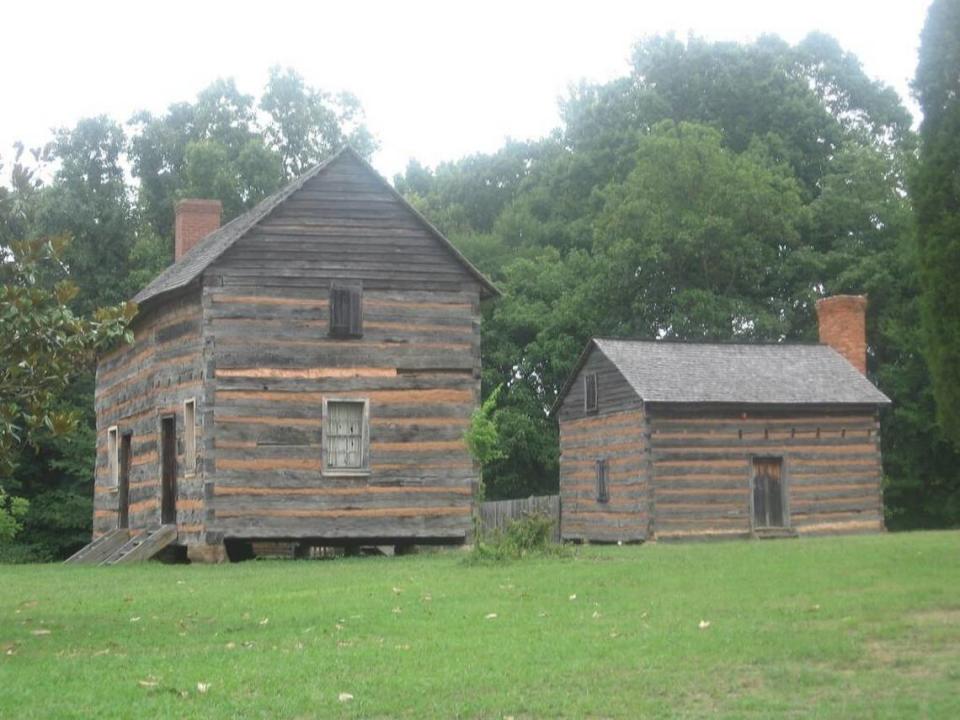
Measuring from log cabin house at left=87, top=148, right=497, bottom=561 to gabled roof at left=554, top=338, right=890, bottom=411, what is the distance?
8.65m

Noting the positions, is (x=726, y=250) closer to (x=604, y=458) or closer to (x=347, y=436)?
(x=604, y=458)

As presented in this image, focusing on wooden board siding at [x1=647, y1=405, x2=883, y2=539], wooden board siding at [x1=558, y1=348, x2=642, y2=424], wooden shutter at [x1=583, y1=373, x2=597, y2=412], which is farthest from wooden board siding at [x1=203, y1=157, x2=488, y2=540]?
wooden shutter at [x1=583, y1=373, x2=597, y2=412]

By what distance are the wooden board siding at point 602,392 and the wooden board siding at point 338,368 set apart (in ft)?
29.5

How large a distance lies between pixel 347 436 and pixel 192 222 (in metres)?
11.3

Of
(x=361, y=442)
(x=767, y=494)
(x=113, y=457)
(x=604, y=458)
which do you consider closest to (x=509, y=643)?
(x=361, y=442)

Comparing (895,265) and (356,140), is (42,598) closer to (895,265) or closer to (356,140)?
(895,265)

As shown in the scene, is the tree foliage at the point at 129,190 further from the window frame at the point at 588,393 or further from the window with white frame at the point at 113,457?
the window frame at the point at 588,393

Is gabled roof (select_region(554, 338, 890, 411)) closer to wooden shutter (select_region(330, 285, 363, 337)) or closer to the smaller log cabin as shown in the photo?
the smaller log cabin

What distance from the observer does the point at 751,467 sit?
123ft

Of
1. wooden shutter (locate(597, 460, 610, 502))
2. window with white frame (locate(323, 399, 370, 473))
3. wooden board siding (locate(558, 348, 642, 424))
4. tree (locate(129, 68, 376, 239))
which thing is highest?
tree (locate(129, 68, 376, 239))

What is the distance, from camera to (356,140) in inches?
2456

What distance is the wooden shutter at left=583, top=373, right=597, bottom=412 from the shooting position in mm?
40281

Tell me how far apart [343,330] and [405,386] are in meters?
1.74

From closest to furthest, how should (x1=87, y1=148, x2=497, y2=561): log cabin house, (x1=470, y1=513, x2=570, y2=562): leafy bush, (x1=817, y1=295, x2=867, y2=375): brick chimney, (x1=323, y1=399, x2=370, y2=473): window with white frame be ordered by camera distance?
(x1=470, y1=513, x2=570, y2=562): leafy bush
(x1=87, y1=148, x2=497, y2=561): log cabin house
(x1=323, y1=399, x2=370, y2=473): window with white frame
(x1=817, y1=295, x2=867, y2=375): brick chimney
